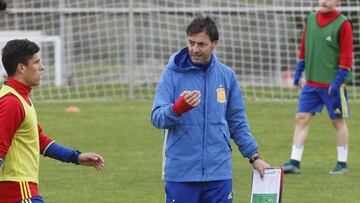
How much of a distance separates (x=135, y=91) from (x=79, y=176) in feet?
29.1

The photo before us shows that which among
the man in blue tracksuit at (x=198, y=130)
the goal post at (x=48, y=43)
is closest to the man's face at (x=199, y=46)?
the man in blue tracksuit at (x=198, y=130)

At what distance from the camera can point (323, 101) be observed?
11.2m

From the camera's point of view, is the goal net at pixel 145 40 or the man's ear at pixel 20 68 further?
the goal net at pixel 145 40

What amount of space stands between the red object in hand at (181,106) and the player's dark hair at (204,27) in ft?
2.09

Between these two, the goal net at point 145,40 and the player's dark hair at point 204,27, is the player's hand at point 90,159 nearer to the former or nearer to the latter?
the player's dark hair at point 204,27

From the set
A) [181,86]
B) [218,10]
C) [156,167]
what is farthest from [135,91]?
[181,86]

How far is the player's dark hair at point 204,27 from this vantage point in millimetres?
6477

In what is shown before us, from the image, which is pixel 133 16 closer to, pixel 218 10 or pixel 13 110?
pixel 218 10

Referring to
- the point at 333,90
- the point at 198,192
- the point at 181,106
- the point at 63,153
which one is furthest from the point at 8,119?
the point at 333,90

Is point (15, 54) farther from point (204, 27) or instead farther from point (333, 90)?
point (333, 90)

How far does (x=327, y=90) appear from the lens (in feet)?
36.5

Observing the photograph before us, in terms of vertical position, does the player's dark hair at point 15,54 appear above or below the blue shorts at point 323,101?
above

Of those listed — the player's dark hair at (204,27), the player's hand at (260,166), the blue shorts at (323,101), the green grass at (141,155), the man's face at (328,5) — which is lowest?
the green grass at (141,155)

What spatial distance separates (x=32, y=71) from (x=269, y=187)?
1638mm
